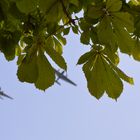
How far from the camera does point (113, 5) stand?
1.43 metres

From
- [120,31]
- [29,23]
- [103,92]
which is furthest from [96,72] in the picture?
[29,23]

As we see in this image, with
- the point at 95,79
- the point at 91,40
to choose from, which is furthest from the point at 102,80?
the point at 91,40

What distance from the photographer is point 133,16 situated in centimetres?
165

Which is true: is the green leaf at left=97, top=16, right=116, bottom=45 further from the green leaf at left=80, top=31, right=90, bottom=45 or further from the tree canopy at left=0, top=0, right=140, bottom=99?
the green leaf at left=80, top=31, right=90, bottom=45

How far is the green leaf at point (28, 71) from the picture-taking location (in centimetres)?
150

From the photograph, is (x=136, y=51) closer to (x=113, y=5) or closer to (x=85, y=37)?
(x=85, y=37)

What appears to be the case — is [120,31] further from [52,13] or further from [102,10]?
[52,13]

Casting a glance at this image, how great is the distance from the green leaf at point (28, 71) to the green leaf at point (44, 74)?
0.02 m

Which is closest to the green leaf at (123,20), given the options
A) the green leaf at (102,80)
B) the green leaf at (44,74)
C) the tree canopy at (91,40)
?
the tree canopy at (91,40)

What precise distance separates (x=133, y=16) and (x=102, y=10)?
22cm

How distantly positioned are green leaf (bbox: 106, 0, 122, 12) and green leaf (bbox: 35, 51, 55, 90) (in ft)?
1.04

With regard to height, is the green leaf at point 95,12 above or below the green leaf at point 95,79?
above

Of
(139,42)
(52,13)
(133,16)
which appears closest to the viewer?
(52,13)

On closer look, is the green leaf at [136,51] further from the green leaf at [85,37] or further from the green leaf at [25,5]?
the green leaf at [25,5]
